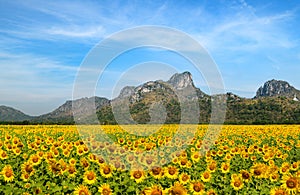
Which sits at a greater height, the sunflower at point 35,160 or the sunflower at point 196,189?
the sunflower at point 35,160

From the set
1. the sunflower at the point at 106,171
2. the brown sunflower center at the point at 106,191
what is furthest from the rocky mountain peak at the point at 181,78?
the brown sunflower center at the point at 106,191

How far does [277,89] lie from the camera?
151 metres

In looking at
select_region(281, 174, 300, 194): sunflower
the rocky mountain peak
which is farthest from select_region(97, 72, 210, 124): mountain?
select_region(281, 174, 300, 194): sunflower

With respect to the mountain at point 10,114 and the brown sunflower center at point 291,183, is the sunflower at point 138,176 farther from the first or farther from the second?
the mountain at point 10,114

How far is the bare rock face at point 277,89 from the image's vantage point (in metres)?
146

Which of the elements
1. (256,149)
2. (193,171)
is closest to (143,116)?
(256,149)

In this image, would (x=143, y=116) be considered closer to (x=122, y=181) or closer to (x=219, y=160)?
(x=219, y=160)

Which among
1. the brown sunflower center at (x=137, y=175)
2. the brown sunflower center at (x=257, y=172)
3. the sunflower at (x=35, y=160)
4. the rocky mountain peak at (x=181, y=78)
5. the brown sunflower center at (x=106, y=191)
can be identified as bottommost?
the brown sunflower center at (x=106, y=191)

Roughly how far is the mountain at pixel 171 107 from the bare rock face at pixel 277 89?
7115cm

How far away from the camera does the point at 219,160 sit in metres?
9.90

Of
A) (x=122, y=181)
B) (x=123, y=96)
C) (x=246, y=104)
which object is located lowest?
(x=122, y=181)

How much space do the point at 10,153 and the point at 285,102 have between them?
6780 cm

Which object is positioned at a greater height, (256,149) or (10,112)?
(10,112)

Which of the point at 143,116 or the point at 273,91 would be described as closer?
the point at 143,116
